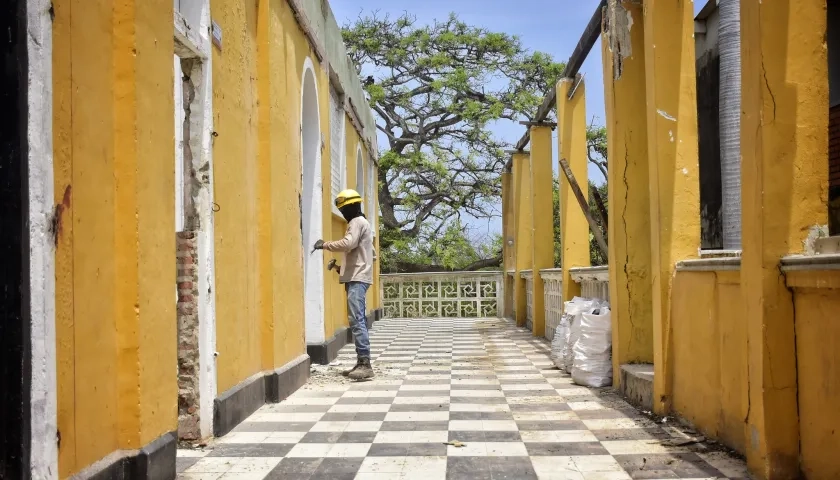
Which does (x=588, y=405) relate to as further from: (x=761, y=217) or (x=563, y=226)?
(x=563, y=226)

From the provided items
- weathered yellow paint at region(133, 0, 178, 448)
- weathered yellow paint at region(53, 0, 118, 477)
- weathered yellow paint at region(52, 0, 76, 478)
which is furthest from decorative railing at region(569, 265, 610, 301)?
weathered yellow paint at region(52, 0, 76, 478)

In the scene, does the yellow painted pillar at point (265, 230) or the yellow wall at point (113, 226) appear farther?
the yellow painted pillar at point (265, 230)

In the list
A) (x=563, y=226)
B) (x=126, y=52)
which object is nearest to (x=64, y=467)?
(x=126, y=52)

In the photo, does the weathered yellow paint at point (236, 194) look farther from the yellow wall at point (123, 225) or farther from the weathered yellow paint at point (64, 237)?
the weathered yellow paint at point (64, 237)


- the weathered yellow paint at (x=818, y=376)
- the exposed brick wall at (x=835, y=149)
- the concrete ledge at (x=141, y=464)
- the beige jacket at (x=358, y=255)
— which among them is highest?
the exposed brick wall at (x=835, y=149)

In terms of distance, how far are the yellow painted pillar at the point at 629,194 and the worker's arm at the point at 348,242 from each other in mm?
2592

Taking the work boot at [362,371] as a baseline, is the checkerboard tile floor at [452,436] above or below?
below

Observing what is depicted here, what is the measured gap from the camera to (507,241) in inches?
696

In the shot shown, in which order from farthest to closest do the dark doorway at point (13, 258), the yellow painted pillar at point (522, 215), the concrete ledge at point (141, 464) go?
the yellow painted pillar at point (522, 215), the concrete ledge at point (141, 464), the dark doorway at point (13, 258)

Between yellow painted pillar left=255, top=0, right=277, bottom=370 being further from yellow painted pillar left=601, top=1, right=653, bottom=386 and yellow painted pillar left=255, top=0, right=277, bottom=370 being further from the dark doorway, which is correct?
the dark doorway

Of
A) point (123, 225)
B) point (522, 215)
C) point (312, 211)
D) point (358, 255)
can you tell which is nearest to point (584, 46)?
point (358, 255)

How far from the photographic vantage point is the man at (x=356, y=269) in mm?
7531

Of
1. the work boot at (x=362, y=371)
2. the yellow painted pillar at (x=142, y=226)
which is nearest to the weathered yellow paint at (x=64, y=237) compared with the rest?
the yellow painted pillar at (x=142, y=226)

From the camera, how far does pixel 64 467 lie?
2.93 meters
